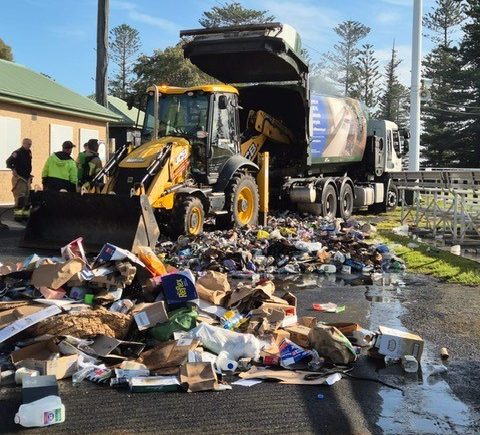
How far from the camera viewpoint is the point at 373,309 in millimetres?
6863

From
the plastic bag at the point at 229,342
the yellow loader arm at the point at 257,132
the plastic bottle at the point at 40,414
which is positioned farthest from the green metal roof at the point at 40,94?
the plastic bottle at the point at 40,414

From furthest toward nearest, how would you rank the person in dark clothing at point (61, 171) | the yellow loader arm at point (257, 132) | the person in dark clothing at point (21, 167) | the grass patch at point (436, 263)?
the yellow loader arm at point (257, 132) < the person in dark clothing at point (21, 167) < the person in dark clothing at point (61, 171) < the grass patch at point (436, 263)

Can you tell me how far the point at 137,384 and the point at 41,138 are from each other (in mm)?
16129

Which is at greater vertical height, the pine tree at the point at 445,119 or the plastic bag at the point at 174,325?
the pine tree at the point at 445,119

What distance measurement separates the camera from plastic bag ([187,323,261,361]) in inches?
192

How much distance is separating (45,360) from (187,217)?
5947mm

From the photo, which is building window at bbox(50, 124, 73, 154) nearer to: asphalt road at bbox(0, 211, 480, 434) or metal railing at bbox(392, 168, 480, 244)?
metal railing at bbox(392, 168, 480, 244)

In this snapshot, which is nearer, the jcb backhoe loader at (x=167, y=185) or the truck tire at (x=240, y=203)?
the jcb backhoe loader at (x=167, y=185)

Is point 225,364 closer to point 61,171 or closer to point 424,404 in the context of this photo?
point 424,404

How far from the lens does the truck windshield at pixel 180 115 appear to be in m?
11.4

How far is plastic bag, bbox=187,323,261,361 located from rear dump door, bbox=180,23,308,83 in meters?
8.35

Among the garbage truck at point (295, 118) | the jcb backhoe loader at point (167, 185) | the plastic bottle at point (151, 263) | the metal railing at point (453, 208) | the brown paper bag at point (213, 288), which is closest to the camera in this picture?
the brown paper bag at point (213, 288)

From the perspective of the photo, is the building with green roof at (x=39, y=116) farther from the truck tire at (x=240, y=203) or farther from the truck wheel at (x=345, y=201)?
the truck tire at (x=240, y=203)

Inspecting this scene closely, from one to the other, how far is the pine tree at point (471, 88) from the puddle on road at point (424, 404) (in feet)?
138
